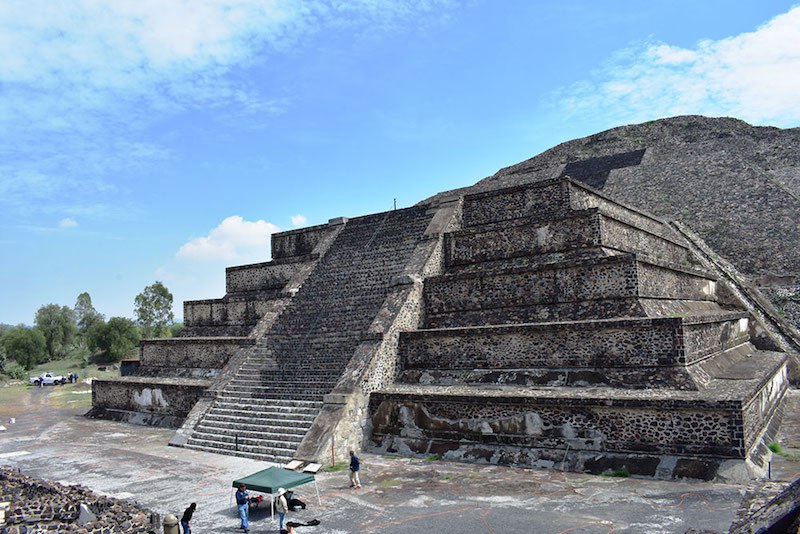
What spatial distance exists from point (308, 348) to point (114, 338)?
36.7 m

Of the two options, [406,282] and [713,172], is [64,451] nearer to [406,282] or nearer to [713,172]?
[406,282]

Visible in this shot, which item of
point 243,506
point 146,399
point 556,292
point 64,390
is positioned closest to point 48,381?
point 64,390

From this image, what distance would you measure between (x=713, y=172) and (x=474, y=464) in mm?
23935

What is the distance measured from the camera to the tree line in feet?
149

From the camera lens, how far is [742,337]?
52.1 ft

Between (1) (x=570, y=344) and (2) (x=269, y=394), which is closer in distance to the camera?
(1) (x=570, y=344)

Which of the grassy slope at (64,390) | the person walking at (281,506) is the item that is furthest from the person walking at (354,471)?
the grassy slope at (64,390)

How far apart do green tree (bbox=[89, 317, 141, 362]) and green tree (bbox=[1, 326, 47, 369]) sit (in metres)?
5.58

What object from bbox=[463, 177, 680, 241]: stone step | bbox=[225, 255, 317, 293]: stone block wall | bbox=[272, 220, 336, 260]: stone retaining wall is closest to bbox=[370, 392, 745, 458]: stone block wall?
bbox=[463, 177, 680, 241]: stone step

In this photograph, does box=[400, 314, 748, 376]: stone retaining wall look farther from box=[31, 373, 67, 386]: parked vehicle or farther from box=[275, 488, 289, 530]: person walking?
box=[31, 373, 67, 386]: parked vehicle

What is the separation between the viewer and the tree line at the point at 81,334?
45281 millimetres

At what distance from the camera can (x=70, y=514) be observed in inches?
305

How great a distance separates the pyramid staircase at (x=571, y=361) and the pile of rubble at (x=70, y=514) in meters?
5.13

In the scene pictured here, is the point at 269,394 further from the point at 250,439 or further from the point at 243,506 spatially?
the point at 243,506
